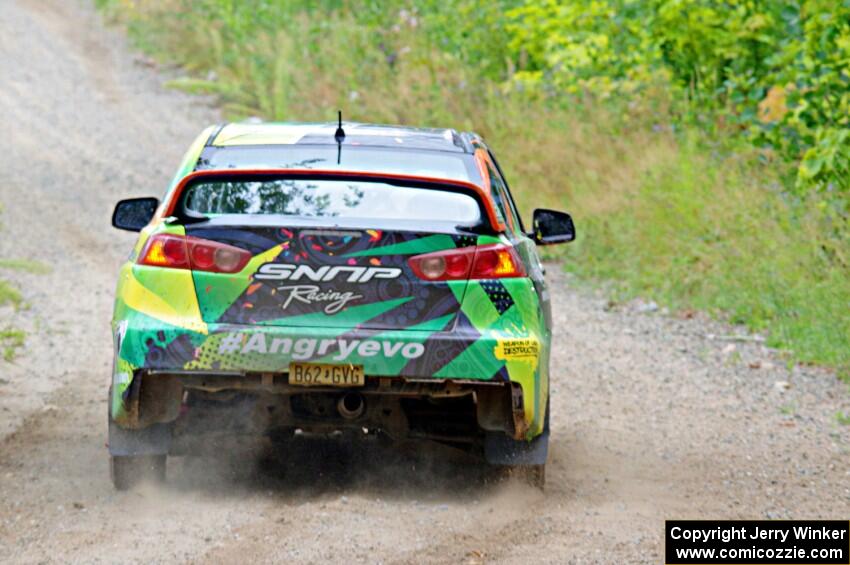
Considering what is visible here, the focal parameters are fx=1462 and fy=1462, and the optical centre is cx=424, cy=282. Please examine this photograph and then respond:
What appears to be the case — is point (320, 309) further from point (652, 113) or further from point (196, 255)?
point (652, 113)

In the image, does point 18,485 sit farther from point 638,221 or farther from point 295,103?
point 295,103

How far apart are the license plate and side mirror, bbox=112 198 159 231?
1.77 meters

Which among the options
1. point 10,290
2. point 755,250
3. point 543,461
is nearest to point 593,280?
point 755,250

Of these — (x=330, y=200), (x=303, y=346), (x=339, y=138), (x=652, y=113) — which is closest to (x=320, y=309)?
(x=303, y=346)

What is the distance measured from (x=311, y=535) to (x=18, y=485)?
1672 millimetres

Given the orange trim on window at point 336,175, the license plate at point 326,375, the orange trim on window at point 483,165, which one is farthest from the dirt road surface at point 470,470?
the orange trim on window at point 483,165

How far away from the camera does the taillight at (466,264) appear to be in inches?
236

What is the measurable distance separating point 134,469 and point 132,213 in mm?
1520

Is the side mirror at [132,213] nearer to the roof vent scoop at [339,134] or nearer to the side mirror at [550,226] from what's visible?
the roof vent scoop at [339,134]

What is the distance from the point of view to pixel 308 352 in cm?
591

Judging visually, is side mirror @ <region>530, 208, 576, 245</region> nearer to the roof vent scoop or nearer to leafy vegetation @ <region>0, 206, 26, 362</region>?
the roof vent scoop

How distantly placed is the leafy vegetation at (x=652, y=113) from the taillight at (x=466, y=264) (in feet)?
15.5

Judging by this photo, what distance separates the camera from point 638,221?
14.5 meters

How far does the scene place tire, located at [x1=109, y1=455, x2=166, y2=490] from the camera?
20.9 feet
